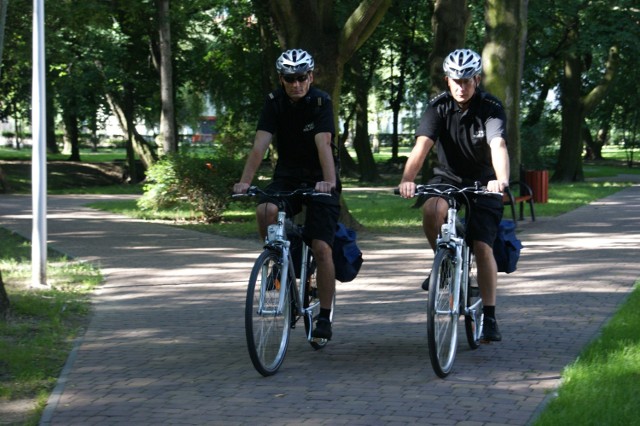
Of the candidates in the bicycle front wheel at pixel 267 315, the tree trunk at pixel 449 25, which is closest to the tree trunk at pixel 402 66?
the tree trunk at pixel 449 25

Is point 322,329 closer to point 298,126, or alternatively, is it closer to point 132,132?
point 298,126

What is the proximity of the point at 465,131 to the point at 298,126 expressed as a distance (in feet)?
3.58

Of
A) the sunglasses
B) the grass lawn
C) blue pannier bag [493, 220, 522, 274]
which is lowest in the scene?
the grass lawn

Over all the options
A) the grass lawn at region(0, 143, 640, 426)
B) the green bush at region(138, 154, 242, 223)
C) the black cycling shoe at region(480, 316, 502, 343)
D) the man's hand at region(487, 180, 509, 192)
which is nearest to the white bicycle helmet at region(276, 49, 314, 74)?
the man's hand at region(487, 180, 509, 192)

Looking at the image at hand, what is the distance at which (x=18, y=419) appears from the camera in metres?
5.63

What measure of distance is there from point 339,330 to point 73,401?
268 centimetres

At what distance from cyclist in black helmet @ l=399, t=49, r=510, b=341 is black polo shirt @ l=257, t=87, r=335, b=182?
622 millimetres

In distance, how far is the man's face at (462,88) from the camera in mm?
6609

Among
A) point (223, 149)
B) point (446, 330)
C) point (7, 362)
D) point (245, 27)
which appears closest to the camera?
point (446, 330)

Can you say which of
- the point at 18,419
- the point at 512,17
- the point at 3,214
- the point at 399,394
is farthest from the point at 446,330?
the point at 3,214

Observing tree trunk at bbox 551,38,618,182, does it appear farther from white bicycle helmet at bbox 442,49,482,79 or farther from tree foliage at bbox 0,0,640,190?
white bicycle helmet at bbox 442,49,482,79

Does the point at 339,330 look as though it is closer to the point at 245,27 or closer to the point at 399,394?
the point at 399,394

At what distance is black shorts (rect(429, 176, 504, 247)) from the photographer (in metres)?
6.76

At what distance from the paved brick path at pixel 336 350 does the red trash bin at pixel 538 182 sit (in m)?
8.85
